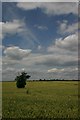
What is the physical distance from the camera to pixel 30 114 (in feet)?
72.3

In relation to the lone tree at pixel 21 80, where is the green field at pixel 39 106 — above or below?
below

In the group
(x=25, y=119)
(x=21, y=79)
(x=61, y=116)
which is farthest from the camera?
(x=21, y=79)

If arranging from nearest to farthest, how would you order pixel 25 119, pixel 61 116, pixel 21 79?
pixel 25 119 → pixel 61 116 → pixel 21 79

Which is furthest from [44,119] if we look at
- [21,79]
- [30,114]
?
[21,79]

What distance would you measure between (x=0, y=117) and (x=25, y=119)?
1.84 m

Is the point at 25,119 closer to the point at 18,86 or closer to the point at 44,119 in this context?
the point at 44,119

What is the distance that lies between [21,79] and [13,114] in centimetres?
5384

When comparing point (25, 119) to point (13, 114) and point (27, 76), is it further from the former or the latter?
point (27, 76)

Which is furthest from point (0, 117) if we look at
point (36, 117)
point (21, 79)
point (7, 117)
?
point (21, 79)

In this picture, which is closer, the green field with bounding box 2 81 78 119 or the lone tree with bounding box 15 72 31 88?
the green field with bounding box 2 81 78 119

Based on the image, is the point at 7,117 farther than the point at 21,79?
No

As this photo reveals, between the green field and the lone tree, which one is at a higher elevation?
the lone tree

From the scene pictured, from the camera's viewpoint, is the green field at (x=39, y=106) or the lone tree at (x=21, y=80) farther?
the lone tree at (x=21, y=80)

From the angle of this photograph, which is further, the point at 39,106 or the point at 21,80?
the point at 21,80
